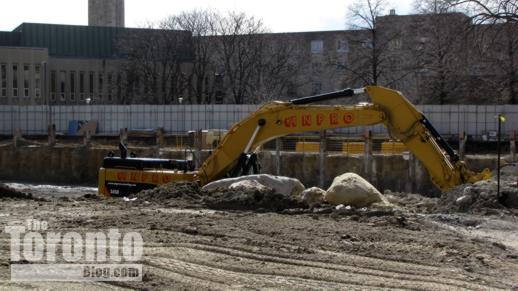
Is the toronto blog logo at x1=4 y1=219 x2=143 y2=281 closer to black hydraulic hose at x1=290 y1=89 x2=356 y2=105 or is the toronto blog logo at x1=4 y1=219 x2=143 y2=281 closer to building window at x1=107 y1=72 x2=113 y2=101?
black hydraulic hose at x1=290 y1=89 x2=356 y2=105

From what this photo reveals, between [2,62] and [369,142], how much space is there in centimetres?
5157

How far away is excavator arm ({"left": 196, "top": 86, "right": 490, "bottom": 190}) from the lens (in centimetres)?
1650

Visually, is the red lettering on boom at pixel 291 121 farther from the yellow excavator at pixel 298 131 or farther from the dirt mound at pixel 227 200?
the dirt mound at pixel 227 200

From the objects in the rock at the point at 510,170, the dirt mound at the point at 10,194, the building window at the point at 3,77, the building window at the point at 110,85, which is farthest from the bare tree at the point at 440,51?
the building window at the point at 3,77

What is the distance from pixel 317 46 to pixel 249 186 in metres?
57.1

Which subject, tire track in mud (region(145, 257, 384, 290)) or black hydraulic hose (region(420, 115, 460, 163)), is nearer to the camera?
tire track in mud (region(145, 257, 384, 290))

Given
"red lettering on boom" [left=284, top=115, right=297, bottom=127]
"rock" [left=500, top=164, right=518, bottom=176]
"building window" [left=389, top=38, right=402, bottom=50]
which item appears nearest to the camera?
"red lettering on boom" [left=284, top=115, right=297, bottom=127]

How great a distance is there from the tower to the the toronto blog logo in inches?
4021

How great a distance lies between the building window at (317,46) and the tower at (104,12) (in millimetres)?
47025

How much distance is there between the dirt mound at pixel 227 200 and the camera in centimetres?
1503

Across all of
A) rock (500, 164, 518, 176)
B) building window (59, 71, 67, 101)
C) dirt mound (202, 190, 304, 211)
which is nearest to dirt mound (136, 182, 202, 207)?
dirt mound (202, 190, 304, 211)

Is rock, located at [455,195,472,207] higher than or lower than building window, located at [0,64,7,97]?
lower

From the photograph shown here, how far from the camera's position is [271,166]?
3334cm

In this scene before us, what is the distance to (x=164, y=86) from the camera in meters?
67.6
